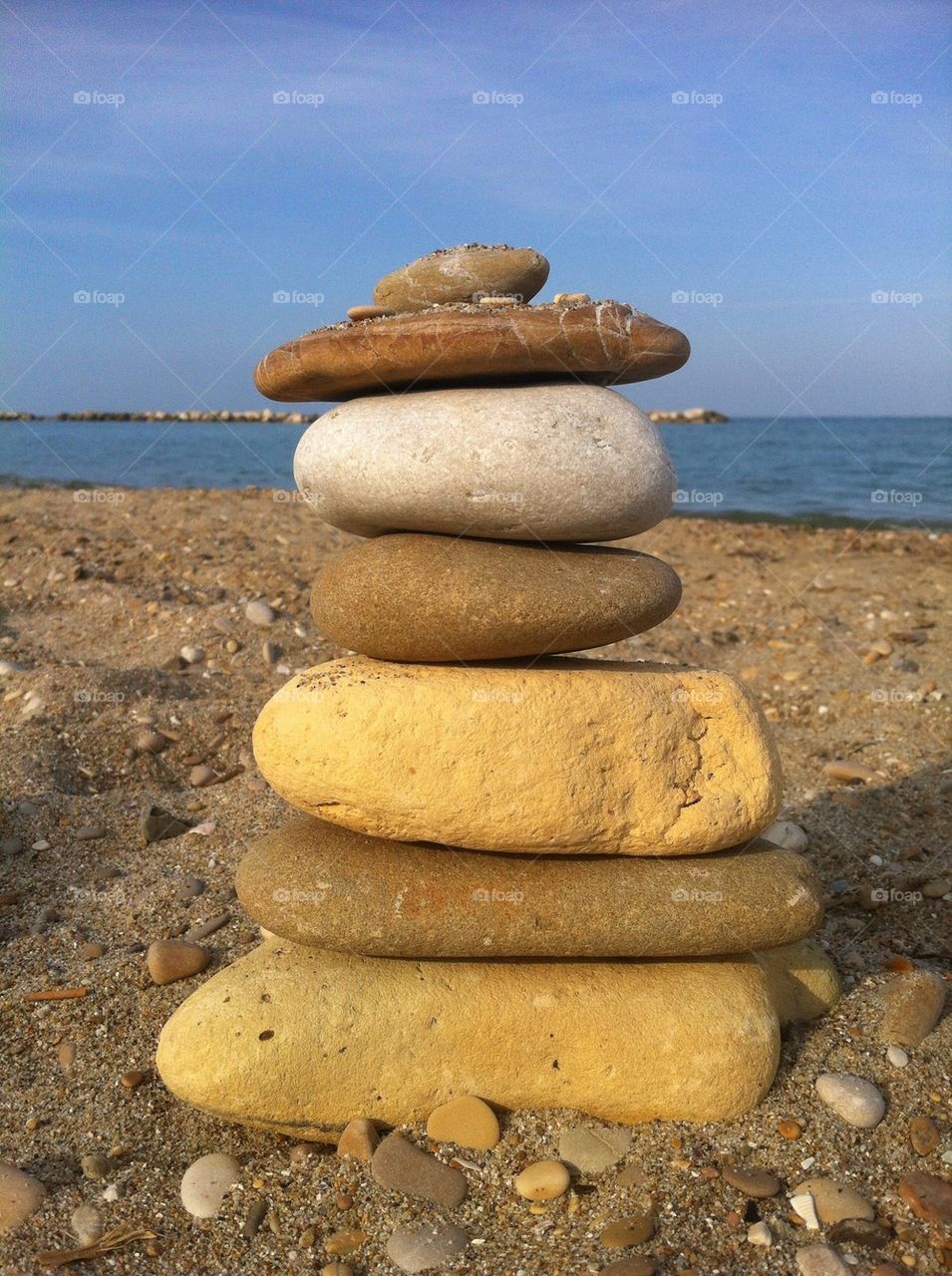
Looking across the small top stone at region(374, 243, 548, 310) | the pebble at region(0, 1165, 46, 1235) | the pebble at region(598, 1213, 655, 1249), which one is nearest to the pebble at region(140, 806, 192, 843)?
the pebble at region(0, 1165, 46, 1235)

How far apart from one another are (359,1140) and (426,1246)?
52 cm

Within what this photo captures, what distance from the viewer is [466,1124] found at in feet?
12.3

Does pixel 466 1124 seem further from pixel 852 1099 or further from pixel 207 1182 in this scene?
pixel 852 1099

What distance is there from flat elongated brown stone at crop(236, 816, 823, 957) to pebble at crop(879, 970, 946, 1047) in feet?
2.00

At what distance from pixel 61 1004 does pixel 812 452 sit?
35.2 meters

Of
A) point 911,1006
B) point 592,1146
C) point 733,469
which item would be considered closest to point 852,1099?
point 911,1006

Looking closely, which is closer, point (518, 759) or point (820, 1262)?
point (820, 1262)

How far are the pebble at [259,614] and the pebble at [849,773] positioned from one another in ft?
15.4

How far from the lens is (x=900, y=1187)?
3.45 metres

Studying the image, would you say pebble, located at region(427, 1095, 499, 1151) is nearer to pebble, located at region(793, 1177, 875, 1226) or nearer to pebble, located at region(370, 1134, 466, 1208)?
pebble, located at region(370, 1134, 466, 1208)

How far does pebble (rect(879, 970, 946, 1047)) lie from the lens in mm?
4227

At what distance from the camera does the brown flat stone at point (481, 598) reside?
13.0ft

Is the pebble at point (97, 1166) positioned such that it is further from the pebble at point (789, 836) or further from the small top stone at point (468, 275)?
the pebble at point (789, 836)

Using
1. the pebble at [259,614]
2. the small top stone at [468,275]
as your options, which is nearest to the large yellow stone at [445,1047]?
the small top stone at [468,275]
